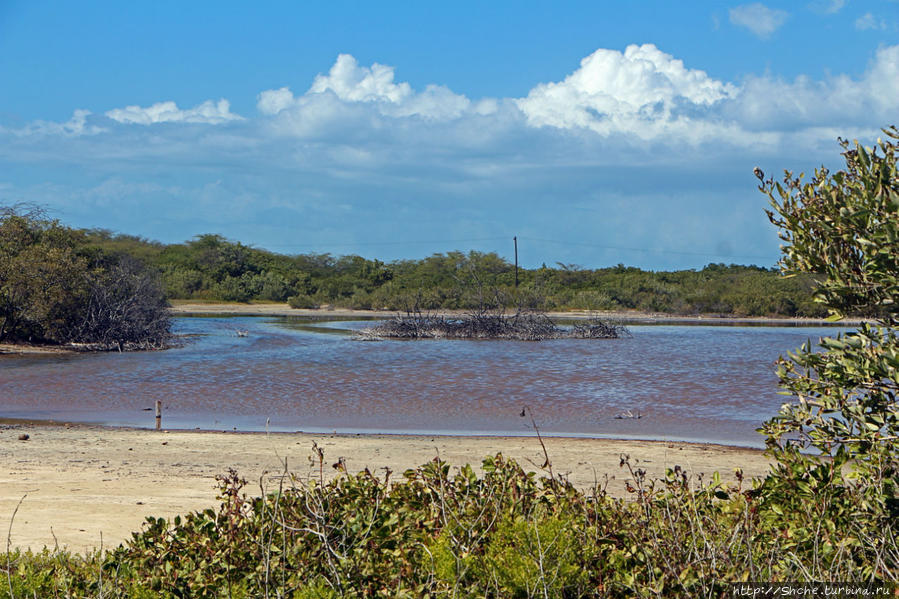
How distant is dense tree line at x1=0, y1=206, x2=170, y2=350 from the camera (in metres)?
29.1

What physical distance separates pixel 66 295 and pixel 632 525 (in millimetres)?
28923

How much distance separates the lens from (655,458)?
12.0 metres

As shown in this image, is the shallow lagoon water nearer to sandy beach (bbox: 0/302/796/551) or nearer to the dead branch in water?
sandy beach (bbox: 0/302/796/551)

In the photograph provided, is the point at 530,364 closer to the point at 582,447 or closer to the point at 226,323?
the point at 582,447

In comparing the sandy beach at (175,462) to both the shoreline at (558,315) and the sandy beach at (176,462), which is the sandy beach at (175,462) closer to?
the sandy beach at (176,462)

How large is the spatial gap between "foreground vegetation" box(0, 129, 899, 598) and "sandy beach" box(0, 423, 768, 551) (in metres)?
2.70

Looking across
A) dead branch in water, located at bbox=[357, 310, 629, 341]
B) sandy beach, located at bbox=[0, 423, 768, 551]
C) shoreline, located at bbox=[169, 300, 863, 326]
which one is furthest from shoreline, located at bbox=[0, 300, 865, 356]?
sandy beach, located at bbox=[0, 423, 768, 551]

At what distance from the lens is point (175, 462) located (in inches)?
455

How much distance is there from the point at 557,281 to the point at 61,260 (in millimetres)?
52672

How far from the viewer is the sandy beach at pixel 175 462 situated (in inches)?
328

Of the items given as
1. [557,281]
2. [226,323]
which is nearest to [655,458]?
[226,323]

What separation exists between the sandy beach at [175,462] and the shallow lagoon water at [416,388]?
1.15 metres

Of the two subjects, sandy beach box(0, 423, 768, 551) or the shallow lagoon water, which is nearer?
sandy beach box(0, 423, 768, 551)

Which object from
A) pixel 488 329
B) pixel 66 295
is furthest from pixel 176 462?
pixel 488 329
